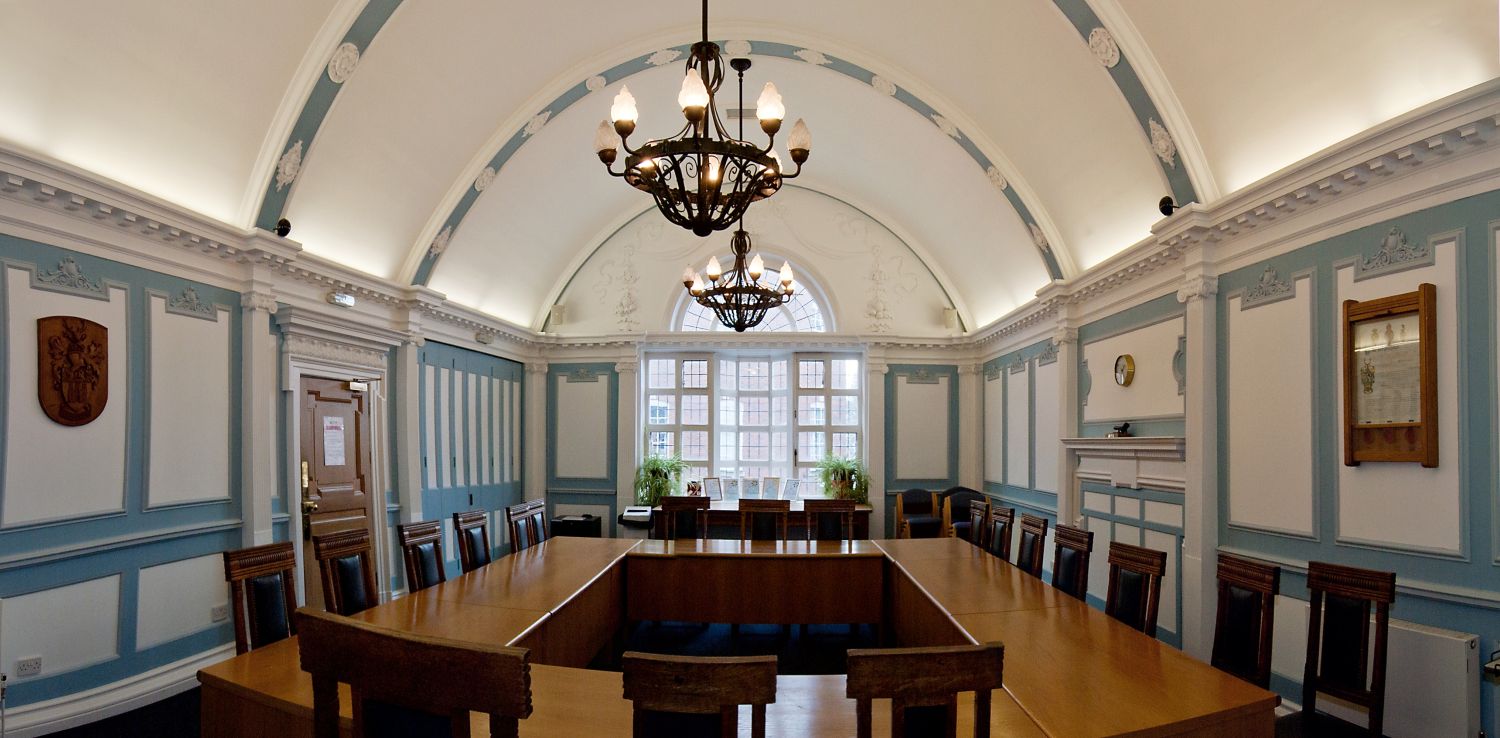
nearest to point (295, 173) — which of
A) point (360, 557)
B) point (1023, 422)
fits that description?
point (360, 557)

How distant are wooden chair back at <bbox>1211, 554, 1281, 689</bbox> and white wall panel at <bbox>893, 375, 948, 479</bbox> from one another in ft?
23.6

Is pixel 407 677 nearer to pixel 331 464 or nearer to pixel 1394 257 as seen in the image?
pixel 1394 257

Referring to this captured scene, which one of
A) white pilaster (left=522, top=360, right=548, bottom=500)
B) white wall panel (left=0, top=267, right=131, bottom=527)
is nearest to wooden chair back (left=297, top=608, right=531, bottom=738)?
white wall panel (left=0, top=267, right=131, bottom=527)

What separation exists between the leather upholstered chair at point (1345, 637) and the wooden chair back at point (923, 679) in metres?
2.03

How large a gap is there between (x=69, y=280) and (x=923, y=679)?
16.9ft

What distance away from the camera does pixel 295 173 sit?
564cm

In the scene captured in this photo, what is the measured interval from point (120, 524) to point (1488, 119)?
7464 mm

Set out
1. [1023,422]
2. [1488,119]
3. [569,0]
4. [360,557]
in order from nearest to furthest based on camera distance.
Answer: [1488,119] < [360,557] < [569,0] < [1023,422]

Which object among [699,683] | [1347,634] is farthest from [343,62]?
[1347,634]

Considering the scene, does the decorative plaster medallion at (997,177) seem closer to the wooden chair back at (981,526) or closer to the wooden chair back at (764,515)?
the wooden chair back at (981,526)

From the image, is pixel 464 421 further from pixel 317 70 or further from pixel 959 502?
pixel 959 502

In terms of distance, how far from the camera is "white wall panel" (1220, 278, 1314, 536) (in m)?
4.45

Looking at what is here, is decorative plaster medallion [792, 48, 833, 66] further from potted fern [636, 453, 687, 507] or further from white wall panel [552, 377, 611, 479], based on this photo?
potted fern [636, 453, 687, 507]

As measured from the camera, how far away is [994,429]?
9.84 m
